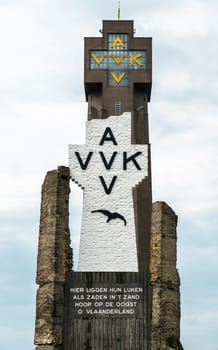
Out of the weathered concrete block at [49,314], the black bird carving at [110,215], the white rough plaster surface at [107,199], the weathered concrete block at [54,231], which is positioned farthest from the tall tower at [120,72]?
the weathered concrete block at [49,314]

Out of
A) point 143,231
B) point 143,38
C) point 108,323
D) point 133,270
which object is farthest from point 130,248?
point 143,38

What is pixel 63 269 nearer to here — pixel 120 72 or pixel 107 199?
pixel 107 199

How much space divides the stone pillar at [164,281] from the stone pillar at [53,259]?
2.56 metres

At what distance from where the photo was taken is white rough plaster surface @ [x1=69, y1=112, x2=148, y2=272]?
82.7 ft

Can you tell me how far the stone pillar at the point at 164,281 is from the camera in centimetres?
2367

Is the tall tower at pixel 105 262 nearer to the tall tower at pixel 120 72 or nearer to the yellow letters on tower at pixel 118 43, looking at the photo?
the tall tower at pixel 120 72

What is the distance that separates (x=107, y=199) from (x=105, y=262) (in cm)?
194

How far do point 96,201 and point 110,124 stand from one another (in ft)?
8.34

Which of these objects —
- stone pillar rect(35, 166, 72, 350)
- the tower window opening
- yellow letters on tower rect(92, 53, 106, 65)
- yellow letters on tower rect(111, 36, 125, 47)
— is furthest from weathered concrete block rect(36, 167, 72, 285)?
yellow letters on tower rect(111, 36, 125, 47)

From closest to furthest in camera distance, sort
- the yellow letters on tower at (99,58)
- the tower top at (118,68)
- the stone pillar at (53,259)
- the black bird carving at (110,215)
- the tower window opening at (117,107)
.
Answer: the stone pillar at (53,259) → the black bird carving at (110,215) → the tower window opening at (117,107) → the tower top at (118,68) → the yellow letters on tower at (99,58)

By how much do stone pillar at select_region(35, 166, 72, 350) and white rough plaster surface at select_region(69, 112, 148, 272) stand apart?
0.61m

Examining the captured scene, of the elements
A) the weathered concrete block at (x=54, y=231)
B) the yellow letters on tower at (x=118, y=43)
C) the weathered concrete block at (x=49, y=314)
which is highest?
the yellow letters on tower at (x=118, y=43)

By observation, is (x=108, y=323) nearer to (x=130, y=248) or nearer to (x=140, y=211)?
(x=130, y=248)

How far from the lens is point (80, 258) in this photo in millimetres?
25219
